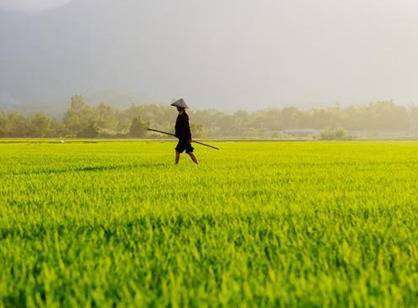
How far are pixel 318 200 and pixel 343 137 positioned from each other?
12297 cm

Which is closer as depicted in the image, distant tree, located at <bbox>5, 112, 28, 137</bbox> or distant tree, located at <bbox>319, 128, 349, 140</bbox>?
distant tree, located at <bbox>5, 112, 28, 137</bbox>

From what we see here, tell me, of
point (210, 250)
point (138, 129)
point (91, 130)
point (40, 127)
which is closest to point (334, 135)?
point (138, 129)

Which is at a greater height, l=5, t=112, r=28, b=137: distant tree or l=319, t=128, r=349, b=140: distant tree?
l=5, t=112, r=28, b=137: distant tree

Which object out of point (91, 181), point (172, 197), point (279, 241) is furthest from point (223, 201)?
point (91, 181)

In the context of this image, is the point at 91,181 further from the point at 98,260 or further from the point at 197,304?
the point at 197,304

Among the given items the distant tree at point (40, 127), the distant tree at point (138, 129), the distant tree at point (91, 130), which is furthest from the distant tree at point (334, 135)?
the distant tree at point (40, 127)

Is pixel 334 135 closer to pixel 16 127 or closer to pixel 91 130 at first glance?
pixel 91 130

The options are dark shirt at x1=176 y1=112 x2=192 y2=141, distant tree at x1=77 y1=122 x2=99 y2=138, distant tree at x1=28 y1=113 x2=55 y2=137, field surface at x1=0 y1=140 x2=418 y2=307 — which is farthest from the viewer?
distant tree at x1=28 y1=113 x2=55 y2=137

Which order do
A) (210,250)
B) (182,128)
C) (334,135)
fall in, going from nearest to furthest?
(210,250) → (182,128) → (334,135)

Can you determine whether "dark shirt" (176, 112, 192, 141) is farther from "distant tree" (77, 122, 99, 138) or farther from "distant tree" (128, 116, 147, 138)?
"distant tree" (128, 116, 147, 138)

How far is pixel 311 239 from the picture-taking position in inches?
191

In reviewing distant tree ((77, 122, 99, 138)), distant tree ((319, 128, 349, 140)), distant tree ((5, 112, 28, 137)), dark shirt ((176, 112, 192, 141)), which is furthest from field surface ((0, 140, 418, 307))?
distant tree ((319, 128, 349, 140))

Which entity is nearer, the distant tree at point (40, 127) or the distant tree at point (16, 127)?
the distant tree at point (16, 127)

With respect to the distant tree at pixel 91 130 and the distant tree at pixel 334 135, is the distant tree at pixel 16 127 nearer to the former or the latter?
the distant tree at pixel 91 130
